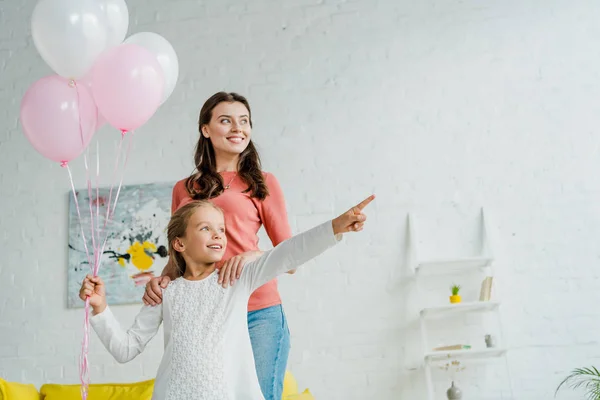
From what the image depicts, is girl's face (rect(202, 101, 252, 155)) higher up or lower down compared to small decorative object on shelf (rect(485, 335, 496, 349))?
higher up

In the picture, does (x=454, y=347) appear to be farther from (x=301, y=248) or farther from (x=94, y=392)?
(x=301, y=248)

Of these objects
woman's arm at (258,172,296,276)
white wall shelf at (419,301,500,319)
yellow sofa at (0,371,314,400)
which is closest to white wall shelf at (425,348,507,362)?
white wall shelf at (419,301,500,319)

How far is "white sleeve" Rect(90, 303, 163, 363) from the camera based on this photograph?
199 centimetres

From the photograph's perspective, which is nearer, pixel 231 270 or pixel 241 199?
pixel 231 270

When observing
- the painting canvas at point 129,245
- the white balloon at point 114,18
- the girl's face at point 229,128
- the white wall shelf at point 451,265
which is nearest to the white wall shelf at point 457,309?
the white wall shelf at point 451,265

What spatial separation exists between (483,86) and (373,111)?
0.65 m

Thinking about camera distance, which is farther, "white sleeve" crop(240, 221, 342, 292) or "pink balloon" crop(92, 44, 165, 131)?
"pink balloon" crop(92, 44, 165, 131)

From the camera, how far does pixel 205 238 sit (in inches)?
80.8

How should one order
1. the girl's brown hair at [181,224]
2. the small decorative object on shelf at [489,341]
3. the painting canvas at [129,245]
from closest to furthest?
the girl's brown hair at [181,224]
the small decorative object on shelf at [489,341]
the painting canvas at [129,245]

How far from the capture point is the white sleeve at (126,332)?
1994mm

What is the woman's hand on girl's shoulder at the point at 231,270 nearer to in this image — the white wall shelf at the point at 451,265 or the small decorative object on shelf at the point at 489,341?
the white wall shelf at the point at 451,265

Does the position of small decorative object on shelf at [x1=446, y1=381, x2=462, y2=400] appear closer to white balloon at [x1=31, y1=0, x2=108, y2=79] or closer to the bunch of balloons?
the bunch of balloons

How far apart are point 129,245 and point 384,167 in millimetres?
1536

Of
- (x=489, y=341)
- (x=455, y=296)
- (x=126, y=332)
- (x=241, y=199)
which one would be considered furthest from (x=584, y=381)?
(x=126, y=332)
